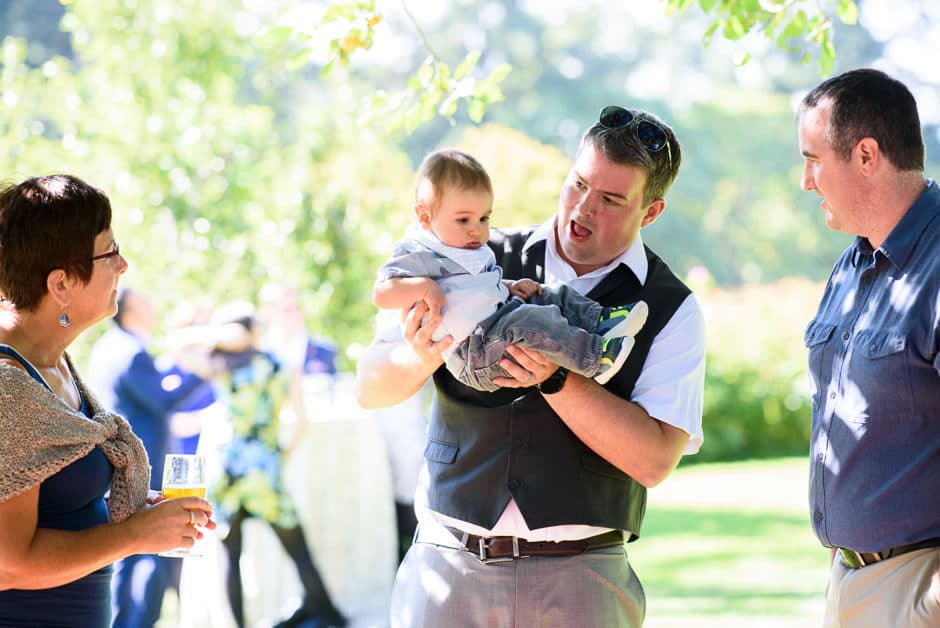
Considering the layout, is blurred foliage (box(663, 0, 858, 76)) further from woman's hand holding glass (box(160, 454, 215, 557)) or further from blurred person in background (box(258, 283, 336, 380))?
blurred person in background (box(258, 283, 336, 380))

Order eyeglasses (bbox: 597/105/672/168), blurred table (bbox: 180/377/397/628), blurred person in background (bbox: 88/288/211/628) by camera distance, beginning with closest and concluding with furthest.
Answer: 1. eyeglasses (bbox: 597/105/672/168)
2. blurred person in background (bbox: 88/288/211/628)
3. blurred table (bbox: 180/377/397/628)

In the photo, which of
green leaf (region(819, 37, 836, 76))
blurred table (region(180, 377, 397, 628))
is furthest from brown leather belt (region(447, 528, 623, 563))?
blurred table (region(180, 377, 397, 628))

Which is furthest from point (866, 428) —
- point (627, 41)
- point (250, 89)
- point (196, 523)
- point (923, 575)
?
point (627, 41)

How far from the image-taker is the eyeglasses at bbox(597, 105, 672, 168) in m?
2.59

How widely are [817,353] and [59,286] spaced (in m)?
1.82

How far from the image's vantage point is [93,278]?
7.72 feet

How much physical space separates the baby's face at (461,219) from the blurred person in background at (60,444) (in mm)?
780

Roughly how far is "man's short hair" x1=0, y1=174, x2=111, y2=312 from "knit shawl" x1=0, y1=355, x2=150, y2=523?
0.19 metres

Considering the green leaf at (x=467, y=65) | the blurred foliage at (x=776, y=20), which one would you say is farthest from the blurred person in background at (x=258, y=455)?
the blurred foliage at (x=776, y=20)

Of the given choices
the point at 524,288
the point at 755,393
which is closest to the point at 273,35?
the point at 524,288

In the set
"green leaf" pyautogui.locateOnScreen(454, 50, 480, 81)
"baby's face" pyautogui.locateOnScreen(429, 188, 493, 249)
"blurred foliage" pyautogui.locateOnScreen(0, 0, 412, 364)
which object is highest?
"blurred foliage" pyautogui.locateOnScreen(0, 0, 412, 364)

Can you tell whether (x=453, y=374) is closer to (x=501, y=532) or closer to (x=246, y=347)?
(x=501, y=532)

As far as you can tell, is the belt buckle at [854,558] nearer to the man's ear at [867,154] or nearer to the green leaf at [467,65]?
the man's ear at [867,154]

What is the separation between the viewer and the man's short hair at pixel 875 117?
259cm
